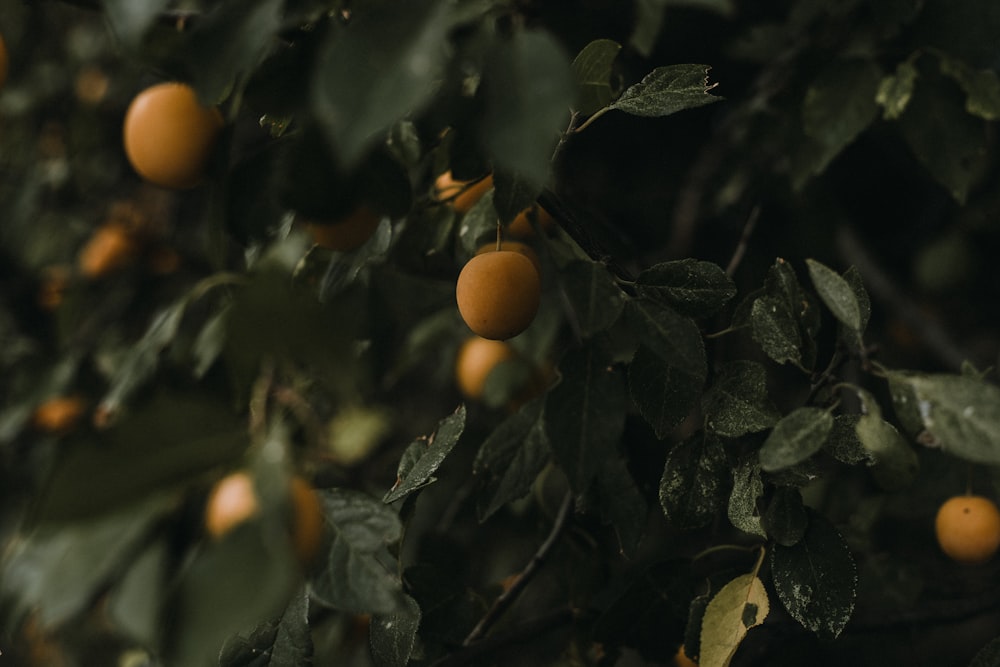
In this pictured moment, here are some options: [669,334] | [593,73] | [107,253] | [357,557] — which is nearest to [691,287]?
[669,334]

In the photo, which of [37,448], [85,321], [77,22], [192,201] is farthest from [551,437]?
[77,22]

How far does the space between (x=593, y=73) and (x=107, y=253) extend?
1321 mm

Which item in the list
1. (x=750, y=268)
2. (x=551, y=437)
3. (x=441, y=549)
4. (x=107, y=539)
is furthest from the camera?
(x=750, y=268)

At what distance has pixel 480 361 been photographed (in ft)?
4.03

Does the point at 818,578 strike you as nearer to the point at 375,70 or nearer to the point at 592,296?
the point at 592,296

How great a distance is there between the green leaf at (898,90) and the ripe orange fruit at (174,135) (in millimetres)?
770

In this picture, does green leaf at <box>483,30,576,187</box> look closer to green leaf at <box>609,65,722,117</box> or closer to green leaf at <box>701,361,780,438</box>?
green leaf at <box>609,65,722,117</box>

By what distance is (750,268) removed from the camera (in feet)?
4.00

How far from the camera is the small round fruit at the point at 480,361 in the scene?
1199 mm

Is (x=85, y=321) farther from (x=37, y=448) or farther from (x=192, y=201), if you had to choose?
(x=192, y=201)

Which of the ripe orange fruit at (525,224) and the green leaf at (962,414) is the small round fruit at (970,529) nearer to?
the green leaf at (962,414)

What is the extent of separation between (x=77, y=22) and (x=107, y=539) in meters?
2.07

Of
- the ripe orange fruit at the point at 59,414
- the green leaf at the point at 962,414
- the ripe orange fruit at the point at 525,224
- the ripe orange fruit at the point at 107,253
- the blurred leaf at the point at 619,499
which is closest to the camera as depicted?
the green leaf at the point at 962,414

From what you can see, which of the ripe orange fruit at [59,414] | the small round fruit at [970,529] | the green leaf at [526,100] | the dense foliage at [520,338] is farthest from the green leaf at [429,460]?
the ripe orange fruit at [59,414]
